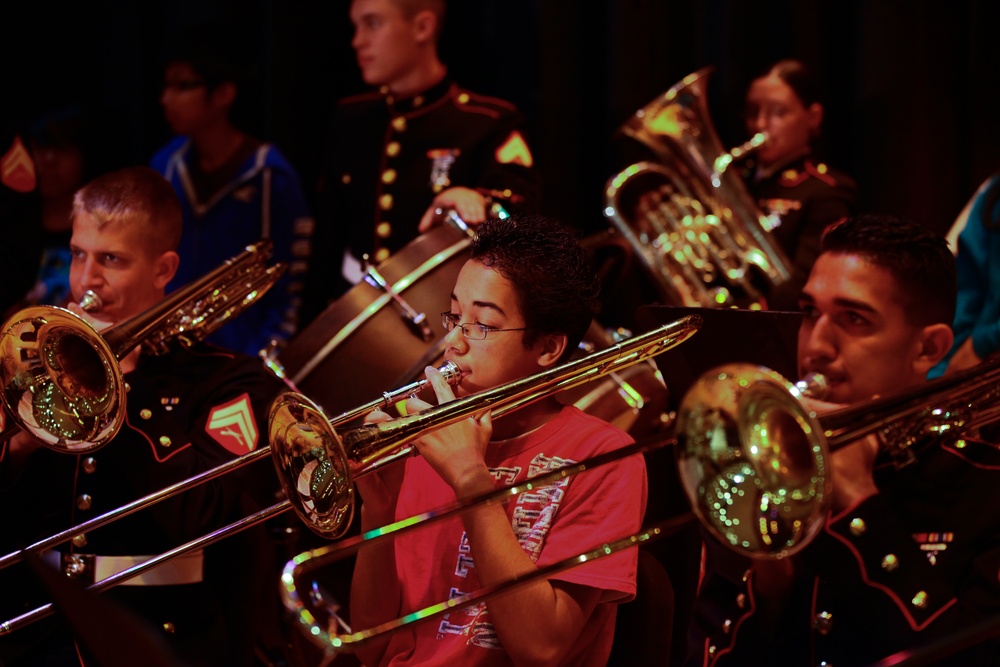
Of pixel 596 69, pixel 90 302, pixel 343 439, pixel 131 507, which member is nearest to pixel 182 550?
pixel 131 507

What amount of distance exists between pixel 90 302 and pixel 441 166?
159 centimetres

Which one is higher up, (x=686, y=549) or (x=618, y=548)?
(x=618, y=548)

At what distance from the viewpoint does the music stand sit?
2.24 metres

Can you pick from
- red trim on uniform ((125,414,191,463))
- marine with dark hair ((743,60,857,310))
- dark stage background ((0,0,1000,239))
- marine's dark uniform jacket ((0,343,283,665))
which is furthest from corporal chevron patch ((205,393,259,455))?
marine with dark hair ((743,60,857,310))

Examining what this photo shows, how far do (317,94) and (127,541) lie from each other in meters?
2.95

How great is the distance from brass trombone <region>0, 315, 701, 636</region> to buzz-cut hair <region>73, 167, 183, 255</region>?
3.05ft

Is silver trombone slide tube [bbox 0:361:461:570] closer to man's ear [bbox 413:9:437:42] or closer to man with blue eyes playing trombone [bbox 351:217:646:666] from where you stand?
man with blue eyes playing trombone [bbox 351:217:646:666]

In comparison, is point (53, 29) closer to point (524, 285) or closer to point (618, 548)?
point (524, 285)

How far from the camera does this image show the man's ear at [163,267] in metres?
2.93

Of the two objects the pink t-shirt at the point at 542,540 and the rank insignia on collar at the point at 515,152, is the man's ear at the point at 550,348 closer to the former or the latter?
the pink t-shirt at the point at 542,540

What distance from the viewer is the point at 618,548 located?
5.88 ft

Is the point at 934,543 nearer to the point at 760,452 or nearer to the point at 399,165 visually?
the point at 760,452

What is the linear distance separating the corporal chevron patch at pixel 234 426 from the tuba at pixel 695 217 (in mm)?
1886

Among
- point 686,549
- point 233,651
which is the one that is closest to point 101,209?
point 233,651
